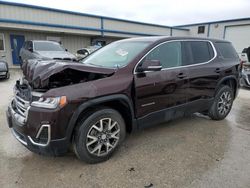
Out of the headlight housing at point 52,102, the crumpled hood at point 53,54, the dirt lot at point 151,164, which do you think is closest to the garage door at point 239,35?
the crumpled hood at point 53,54

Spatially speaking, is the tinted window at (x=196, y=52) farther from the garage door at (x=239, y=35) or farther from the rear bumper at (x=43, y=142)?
the garage door at (x=239, y=35)

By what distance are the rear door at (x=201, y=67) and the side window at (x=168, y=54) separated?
154 millimetres

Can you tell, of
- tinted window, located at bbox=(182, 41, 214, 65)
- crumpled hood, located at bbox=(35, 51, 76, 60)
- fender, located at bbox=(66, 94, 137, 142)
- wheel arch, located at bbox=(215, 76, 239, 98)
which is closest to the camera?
fender, located at bbox=(66, 94, 137, 142)

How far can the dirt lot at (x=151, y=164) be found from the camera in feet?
8.23

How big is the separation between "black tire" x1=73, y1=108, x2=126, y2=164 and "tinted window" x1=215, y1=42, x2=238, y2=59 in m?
2.80

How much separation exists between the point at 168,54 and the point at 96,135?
5.93 feet

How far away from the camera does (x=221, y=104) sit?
179 inches

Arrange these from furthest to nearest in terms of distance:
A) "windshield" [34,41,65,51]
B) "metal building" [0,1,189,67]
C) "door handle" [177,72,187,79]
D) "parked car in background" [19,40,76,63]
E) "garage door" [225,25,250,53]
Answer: "garage door" [225,25,250,53] < "metal building" [0,1,189,67] < "windshield" [34,41,65,51] < "parked car in background" [19,40,76,63] < "door handle" [177,72,187,79]

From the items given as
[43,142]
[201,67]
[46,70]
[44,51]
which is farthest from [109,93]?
[44,51]

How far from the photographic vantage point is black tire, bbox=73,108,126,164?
264 cm

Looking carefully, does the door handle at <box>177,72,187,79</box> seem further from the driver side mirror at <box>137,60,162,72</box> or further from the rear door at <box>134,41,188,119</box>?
the driver side mirror at <box>137,60,162,72</box>

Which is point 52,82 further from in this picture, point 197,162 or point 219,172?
point 219,172

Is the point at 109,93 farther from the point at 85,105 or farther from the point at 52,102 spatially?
the point at 52,102

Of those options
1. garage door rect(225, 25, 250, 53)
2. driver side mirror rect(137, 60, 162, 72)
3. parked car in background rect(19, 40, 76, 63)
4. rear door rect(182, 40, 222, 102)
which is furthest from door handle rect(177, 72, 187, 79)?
garage door rect(225, 25, 250, 53)
